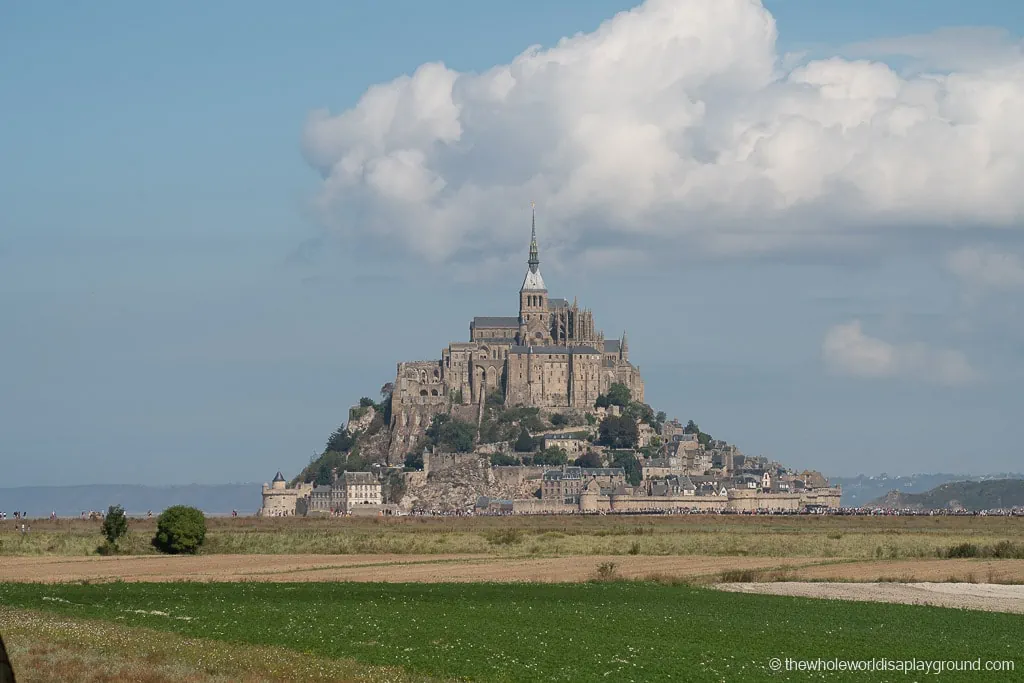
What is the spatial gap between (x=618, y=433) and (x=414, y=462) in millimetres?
23949

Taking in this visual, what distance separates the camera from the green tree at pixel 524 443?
175 m

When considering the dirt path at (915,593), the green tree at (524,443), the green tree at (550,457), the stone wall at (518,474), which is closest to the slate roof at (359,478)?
the stone wall at (518,474)

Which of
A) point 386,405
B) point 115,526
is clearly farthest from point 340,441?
point 115,526

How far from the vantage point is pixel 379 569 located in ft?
148

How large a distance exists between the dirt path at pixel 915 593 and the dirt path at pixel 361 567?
4.55 meters

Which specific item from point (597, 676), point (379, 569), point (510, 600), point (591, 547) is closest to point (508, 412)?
point (591, 547)

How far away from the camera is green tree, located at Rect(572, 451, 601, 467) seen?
172 meters

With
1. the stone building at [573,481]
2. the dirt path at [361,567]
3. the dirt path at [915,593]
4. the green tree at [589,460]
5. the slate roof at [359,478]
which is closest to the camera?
the dirt path at [915,593]

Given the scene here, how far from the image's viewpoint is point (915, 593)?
117 feet

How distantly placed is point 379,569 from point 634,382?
483 ft

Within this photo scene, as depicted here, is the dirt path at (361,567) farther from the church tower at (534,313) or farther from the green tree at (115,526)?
the church tower at (534,313)

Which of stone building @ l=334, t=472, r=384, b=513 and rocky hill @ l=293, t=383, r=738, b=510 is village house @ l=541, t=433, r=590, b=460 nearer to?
rocky hill @ l=293, t=383, r=738, b=510

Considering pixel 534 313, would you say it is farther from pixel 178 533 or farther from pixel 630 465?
pixel 178 533

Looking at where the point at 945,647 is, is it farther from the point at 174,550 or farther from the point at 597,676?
the point at 174,550
